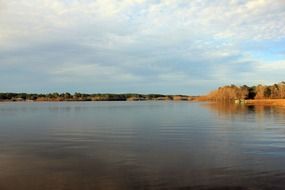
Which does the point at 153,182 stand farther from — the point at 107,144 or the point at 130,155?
the point at 107,144

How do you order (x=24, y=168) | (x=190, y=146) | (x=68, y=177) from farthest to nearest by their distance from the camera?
(x=190, y=146) < (x=24, y=168) < (x=68, y=177)

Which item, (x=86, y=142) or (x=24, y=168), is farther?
(x=86, y=142)

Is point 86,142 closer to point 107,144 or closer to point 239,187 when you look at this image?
point 107,144

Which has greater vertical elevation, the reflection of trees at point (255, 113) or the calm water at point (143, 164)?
the reflection of trees at point (255, 113)

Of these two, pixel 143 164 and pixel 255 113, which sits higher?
pixel 255 113

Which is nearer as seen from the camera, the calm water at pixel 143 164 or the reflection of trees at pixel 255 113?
the calm water at pixel 143 164

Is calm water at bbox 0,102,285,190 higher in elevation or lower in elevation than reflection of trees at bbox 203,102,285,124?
lower

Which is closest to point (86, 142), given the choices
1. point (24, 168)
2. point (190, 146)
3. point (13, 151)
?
point (13, 151)

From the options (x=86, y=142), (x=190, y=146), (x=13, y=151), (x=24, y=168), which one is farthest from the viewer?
(x=86, y=142)

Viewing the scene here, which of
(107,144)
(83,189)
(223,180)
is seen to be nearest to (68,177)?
(83,189)

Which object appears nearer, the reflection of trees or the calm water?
the calm water

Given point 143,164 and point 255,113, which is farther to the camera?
point 255,113

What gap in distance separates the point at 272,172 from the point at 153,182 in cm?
521

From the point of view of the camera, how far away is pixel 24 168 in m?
17.5
